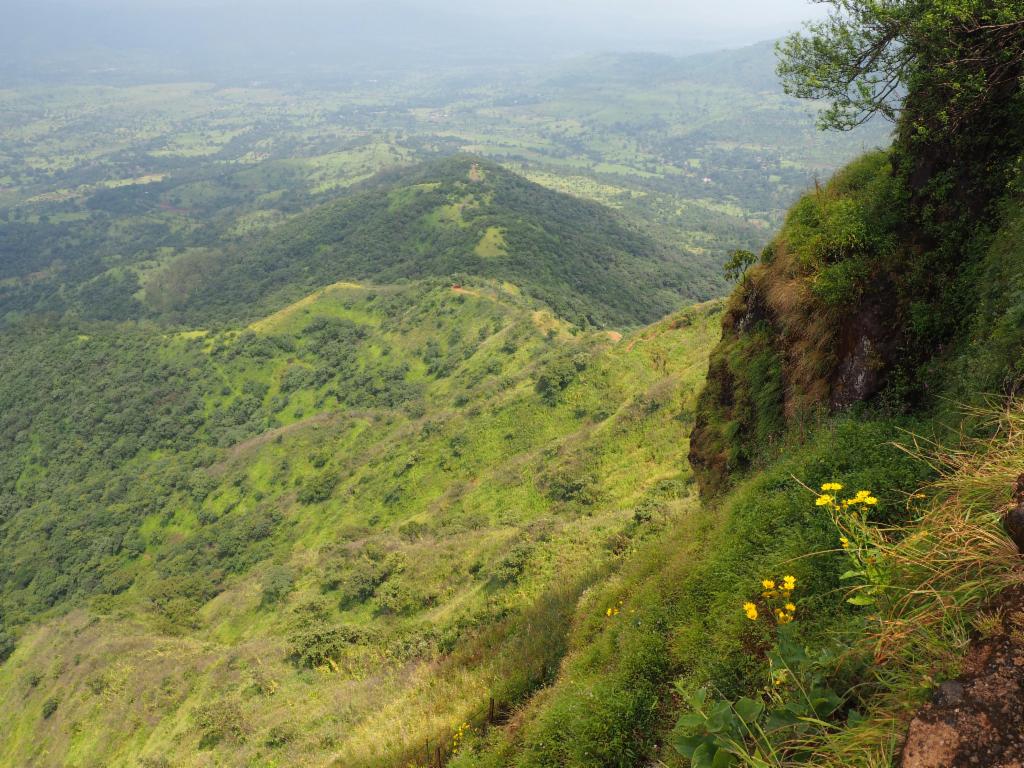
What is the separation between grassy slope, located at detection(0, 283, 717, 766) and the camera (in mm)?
17109

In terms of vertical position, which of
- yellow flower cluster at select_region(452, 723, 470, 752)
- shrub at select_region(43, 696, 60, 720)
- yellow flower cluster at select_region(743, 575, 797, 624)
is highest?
yellow flower cluster at select_region(743, 575, 797, 624)

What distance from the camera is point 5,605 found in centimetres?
6338

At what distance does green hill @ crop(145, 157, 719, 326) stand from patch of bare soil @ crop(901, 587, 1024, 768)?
9342 centimetres

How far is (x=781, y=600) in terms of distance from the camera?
6516 mm

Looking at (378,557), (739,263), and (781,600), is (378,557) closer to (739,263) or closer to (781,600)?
(739,263)

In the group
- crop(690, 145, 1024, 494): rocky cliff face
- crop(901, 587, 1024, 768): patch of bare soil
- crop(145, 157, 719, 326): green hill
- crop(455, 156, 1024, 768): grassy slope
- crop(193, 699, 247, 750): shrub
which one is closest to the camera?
crop(901, 587, 1024, 768): patch of bare soil

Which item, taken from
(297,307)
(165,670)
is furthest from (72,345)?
(165,670)

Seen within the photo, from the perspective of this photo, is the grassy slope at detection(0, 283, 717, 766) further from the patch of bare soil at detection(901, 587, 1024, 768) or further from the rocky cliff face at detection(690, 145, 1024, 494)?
the patch of bare soil at detection(901, 587, 1024, 768)

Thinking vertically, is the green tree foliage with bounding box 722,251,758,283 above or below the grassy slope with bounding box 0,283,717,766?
above

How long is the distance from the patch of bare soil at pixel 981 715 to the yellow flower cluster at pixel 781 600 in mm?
1919

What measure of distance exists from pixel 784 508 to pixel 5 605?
89.6 metres

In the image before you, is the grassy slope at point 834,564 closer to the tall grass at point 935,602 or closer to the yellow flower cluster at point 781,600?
the tall grass at point 935,602

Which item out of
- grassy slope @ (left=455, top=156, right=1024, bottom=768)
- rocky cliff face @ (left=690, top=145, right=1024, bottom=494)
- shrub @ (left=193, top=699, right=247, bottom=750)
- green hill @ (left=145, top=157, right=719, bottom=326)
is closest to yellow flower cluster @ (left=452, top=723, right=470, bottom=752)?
grassy slope @ (left=455, top=156, right=1024, bottom=768)

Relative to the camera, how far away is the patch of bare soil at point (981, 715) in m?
2.92
